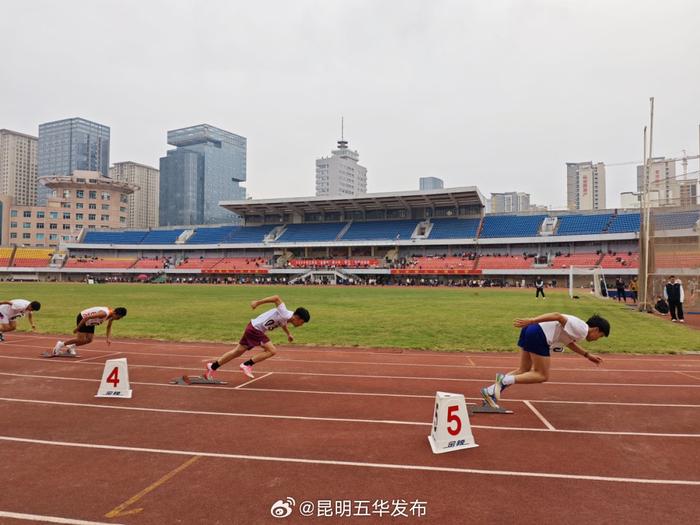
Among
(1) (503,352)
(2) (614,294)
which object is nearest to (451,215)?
(2) (614,294)

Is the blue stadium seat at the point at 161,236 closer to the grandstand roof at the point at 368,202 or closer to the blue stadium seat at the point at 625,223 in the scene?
the grandstand roof at the point at 368,202

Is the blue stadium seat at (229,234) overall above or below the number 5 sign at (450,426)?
above

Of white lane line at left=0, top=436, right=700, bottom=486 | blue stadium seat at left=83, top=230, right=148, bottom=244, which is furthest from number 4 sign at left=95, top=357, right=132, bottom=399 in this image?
blue stadium seat at left=83, top=230, right=148, bottom=244

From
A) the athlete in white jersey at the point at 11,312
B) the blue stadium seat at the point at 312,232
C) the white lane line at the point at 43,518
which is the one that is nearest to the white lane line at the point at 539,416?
the white lane line at the point at 43,518

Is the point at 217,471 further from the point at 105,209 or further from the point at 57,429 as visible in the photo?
the point at 105,209

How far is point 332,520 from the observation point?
407cm

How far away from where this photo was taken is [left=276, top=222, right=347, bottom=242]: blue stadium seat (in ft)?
239

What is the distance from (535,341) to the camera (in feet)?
23.1

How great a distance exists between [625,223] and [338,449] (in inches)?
2466

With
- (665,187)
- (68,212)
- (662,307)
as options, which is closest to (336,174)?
(68,212)

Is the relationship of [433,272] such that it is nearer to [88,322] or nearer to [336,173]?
[88,322]

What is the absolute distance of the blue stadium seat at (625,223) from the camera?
56312 mm

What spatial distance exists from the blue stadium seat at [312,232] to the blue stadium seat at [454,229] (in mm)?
15308

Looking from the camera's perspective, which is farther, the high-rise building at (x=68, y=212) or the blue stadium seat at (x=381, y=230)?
the high-rise building at (x=68, y=212)
